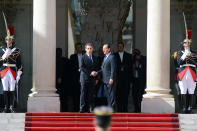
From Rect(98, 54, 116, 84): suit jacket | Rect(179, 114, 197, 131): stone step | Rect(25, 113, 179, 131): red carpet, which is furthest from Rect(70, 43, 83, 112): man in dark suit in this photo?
Rect(179, 114, 197, 131): stone step

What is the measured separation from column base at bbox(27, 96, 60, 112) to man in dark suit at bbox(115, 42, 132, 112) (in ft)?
7.17

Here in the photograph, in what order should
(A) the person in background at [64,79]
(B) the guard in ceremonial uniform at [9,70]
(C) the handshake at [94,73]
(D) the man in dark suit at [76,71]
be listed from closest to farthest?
(C) the handshake at [94,73]
(B) the guard in ceremonial uniform at [9,70]
(D) the man in dark suit at [76,71]
(A) the person in background at [64,79]

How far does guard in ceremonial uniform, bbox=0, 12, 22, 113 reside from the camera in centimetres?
1839

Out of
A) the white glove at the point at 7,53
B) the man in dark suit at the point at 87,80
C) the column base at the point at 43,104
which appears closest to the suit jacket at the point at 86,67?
the man in dark suit at the point at 87,80

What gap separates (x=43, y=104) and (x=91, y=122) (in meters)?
2.05

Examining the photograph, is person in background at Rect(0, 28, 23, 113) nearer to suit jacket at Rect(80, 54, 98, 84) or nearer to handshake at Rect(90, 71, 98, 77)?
suit jacket at Rect(80, 54, 98, 84)

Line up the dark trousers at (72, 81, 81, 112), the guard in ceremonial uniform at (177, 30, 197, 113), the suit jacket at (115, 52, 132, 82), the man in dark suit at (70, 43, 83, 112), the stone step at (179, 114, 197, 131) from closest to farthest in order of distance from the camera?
the stone step at (179, 114, 197, 131) → the guard in ceremonial uniform at (177, 30, 197, 113) → the suit jacket at (115, 52, 132, 82) → the man in dark suit at (70, 43, 83, 112) → the dark trousers at (72, 81, 81, 112)

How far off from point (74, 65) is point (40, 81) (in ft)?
5.38

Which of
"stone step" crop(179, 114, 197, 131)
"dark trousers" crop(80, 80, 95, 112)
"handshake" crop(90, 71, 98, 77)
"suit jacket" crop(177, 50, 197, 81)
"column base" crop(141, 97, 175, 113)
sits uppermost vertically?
"suit jacket" crop(177, 50, 197, 81)

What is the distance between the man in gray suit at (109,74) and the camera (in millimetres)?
17859

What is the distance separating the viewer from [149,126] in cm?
1722

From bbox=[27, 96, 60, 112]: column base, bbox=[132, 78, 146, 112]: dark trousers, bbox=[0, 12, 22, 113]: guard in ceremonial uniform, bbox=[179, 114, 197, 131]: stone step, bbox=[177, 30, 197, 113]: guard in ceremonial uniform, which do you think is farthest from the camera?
bbox=[132, 78, 146, 112]: dark trousers

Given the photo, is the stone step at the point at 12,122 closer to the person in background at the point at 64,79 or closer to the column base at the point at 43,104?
the column base at the point at 43,104

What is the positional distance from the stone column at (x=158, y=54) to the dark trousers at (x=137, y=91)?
Result: 1825 millimetres
